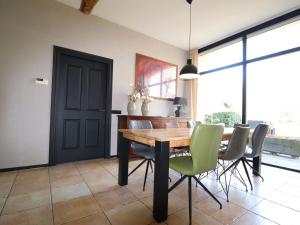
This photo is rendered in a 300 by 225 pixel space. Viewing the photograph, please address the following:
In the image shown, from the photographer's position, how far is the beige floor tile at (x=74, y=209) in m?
1.54

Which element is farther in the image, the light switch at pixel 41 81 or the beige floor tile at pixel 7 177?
the light switch at pixel 41 81

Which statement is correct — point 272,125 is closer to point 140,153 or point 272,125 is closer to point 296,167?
point 296,167

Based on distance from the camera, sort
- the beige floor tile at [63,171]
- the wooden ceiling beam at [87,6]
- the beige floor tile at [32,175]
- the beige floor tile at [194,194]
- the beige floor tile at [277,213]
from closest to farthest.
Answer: the beige floor tile at [277,213]
the beige floor tile at [194,194]
the beige floor tile at [32,175]
the beige floor tile at [63,171]
the wooden ceiling beam at [87,6]

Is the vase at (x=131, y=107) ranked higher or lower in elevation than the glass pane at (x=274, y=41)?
lower

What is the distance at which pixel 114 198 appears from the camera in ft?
6.33

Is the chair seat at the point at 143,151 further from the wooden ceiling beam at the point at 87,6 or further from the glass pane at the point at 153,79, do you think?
the wooden ceiling beam at the point at 87,6

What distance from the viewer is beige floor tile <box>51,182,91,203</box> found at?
1.90 metres

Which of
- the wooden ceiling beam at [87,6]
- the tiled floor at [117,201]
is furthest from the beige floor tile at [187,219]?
the wooden ceiling beam at [87,6]

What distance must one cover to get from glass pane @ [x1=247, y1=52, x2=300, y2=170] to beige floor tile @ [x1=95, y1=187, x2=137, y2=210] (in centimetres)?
320

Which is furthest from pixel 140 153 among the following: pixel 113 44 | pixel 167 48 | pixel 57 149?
pixel 167 48

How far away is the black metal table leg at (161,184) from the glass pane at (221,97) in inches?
129

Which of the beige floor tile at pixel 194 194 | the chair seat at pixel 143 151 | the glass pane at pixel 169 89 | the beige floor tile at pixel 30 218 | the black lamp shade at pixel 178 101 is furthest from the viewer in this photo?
the glass pane at pixel 169 89

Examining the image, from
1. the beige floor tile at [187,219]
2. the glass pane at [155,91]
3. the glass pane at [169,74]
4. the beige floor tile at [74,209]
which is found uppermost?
the glass pane at [169,74]

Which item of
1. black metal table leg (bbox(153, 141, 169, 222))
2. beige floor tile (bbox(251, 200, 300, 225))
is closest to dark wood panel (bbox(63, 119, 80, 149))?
black metal table leg (bbox(153, 141, 169, 222))
